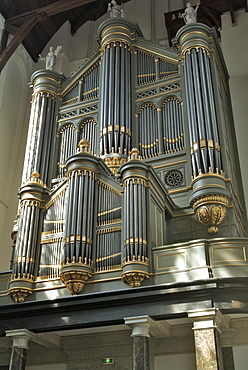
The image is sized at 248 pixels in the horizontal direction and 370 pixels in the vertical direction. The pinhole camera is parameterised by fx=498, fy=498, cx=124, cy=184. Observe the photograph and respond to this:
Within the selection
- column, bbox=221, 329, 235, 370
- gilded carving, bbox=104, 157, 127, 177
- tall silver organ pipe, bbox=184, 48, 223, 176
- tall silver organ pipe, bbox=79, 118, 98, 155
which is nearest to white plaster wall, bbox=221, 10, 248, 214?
tall silver organ pipe, bbox=184, 48, 223, 176

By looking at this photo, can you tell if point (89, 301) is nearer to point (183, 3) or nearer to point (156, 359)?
point (156, 359)

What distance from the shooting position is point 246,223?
1416 centimetres

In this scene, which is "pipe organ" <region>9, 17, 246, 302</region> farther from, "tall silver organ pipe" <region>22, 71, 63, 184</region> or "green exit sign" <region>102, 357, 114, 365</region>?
"green exit sign" <region>102, 357, 114, 365</region>

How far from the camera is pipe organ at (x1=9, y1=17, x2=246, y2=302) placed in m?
11.1

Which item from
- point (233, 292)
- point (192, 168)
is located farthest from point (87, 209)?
point (233, 292)

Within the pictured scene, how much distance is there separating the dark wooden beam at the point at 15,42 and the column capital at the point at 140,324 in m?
11.9

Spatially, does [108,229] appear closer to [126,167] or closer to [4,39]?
[126,167]

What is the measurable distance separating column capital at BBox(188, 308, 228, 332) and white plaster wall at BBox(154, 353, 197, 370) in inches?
83.6

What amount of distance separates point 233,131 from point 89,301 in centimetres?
763

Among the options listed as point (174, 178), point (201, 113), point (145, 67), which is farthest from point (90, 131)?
point (201, 113)

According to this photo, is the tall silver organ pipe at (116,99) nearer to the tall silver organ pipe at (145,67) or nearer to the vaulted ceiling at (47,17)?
the tall silver organ pipe at (145,67)

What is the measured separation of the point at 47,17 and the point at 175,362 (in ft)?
44.8

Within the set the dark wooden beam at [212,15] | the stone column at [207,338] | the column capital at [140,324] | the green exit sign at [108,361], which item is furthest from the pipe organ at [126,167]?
the dark wooden beam at [212,15]

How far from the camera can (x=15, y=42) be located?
18734 mm
